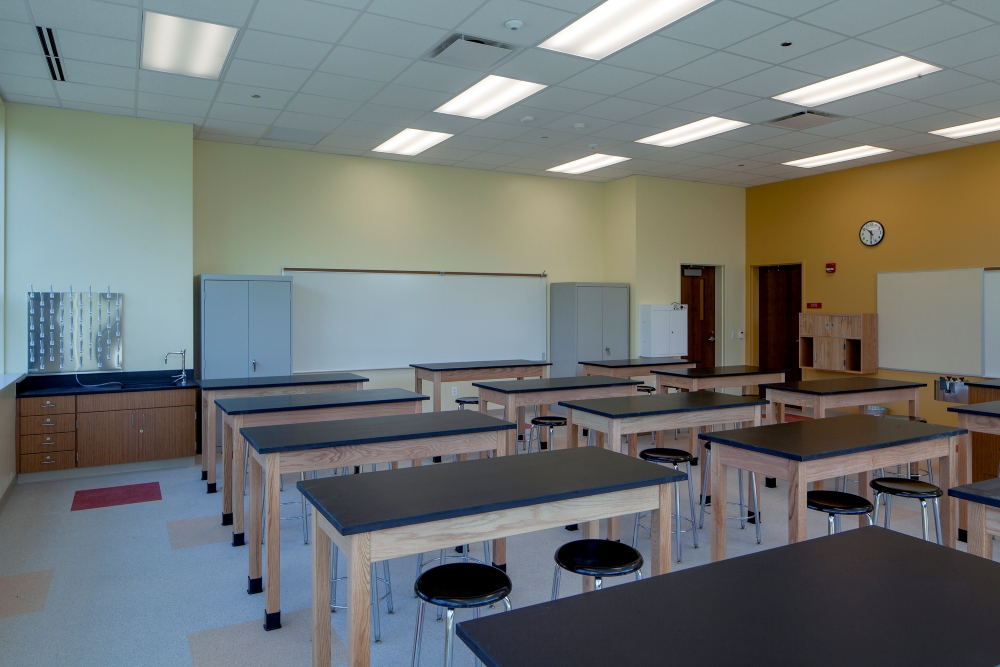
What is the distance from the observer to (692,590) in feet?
4.73

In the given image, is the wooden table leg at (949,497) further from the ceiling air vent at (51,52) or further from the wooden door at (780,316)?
the ceiling air vent at (51,52)

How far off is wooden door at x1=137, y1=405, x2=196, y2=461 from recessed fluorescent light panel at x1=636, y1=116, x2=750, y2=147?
5.26 metres

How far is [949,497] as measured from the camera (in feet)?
10.6

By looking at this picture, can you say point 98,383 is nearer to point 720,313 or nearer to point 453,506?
point 453,506

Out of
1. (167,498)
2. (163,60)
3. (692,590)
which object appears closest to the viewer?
(692,590)

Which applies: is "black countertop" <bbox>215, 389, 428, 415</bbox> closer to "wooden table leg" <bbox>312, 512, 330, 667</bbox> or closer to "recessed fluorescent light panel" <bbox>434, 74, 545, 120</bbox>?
"wooden table leg" <bbox>312, 512, 330, 667</bbox>

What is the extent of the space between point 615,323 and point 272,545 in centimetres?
Result: 632

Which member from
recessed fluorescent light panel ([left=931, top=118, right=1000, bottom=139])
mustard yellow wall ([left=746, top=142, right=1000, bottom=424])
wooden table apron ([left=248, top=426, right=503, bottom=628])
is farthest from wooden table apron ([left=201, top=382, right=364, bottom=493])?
mustard yellow wall ([left=746, top=142, right=1000, bottom=424])

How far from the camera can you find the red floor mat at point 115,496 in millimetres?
4844

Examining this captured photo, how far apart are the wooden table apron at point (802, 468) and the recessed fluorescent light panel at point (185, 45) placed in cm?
396

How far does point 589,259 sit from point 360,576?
762 centimetres

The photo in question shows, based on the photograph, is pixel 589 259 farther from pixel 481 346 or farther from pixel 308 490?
pixel 308 490

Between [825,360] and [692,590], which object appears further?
[825,360]

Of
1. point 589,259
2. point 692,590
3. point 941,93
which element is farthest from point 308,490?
point 589,259
